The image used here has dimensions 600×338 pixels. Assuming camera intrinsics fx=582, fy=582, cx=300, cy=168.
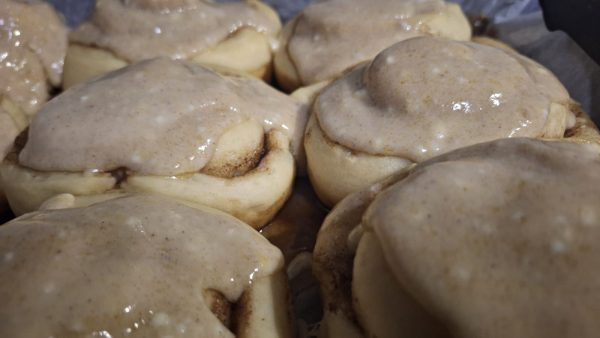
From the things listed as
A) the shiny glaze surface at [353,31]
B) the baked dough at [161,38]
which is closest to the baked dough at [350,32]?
the shiny glaze surface at [353,31]

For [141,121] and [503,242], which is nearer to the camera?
[503,242]

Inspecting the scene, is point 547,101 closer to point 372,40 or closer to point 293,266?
point 372,40

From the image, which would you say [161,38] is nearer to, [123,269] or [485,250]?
[123,269]

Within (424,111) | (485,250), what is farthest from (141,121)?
(485,250)

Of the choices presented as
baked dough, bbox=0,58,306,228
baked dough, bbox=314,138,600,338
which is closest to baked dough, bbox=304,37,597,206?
baked dough, bbox=0,58,306,228

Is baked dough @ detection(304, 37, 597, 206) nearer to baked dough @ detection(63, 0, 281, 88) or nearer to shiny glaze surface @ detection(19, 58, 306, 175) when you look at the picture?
shiny glaze surface @ detection(19, 58, 306, 175)

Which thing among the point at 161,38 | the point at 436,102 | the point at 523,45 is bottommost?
the point at 523,45

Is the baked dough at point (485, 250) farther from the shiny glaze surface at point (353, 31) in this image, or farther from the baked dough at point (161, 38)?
the baked dough at point (161, 38)
